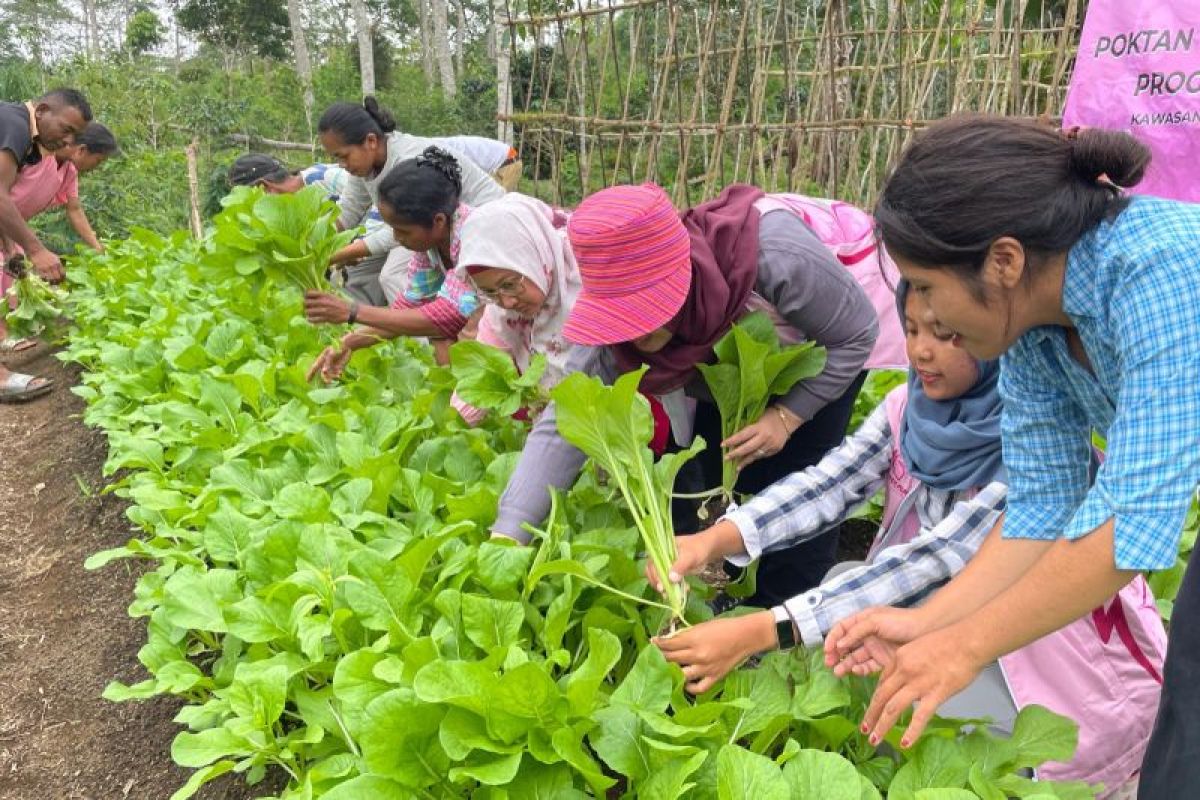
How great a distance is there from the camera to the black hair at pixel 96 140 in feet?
18.2

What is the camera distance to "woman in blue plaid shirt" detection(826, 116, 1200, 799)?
1091 mm

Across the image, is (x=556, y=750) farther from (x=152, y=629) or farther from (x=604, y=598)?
(x=152, y=629)

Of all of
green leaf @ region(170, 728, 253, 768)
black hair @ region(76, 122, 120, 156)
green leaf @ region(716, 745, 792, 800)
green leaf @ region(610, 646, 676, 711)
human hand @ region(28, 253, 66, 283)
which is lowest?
human hand @ region(28, 253, 66, 283)

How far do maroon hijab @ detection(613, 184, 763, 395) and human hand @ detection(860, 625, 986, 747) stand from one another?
97 cm

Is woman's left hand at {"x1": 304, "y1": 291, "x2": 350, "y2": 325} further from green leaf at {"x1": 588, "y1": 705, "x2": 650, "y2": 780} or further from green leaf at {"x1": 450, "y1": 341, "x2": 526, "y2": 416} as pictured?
green leaf at {"x1": 588, "y1": 705, "x2": 650, "y2": 780}

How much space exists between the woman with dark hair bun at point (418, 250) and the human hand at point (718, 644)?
1854 millimetres

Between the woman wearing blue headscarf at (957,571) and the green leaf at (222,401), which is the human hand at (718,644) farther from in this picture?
the green leaf at (222,401)

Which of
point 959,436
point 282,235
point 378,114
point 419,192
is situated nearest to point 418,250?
point 419,192

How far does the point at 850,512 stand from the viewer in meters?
2.08

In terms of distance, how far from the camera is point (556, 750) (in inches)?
57.9

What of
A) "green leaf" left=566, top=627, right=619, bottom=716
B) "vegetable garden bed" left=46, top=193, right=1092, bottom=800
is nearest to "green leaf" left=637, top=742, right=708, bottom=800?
"vegetable garden bed" left=46, top=193, right=1092, bottom=800

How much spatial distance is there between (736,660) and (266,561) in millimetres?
1064

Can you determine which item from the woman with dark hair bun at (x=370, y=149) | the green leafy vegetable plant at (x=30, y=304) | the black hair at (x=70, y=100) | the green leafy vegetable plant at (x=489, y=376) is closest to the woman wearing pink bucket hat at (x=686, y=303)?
the green leafy vegetable plant at (x=489, y=376)

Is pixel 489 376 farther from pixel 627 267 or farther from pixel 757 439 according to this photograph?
pixel 757 439
